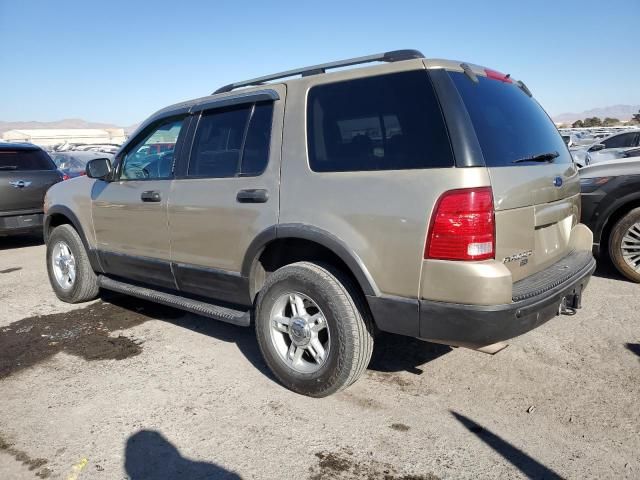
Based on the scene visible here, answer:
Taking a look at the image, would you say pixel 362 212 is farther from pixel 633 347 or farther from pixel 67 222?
pixel 67 222

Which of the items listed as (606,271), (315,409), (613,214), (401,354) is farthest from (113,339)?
(606,271)

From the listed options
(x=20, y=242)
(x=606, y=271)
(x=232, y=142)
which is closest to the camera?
(x=232, y=142)

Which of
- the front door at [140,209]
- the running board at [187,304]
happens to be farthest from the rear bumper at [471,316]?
the front door at [140,209]

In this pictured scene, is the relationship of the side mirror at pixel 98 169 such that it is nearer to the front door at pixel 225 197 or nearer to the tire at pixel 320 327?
the front door at pixel 225 197

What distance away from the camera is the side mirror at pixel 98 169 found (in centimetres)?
447

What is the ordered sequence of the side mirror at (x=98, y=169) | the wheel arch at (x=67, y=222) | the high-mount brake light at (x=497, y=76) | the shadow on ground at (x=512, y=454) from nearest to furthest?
the shadow on ground at (x=512, y=454) < the high-mount brake light at (x=497, y=76) < the side mirror at (x=98, y=169) < the wheel arch at (x=67, y=222)

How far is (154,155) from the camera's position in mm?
4305

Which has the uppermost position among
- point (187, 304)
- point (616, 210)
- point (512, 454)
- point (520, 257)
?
point (520, 257)

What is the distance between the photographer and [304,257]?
3.43m

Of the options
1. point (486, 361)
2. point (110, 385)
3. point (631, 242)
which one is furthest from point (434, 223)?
point (631, 242)

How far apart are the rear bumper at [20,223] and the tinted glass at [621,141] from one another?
13.8 metres

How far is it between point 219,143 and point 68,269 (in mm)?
2691

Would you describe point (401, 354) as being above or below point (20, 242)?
below

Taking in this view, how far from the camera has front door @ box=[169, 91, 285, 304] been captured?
10.9ft
